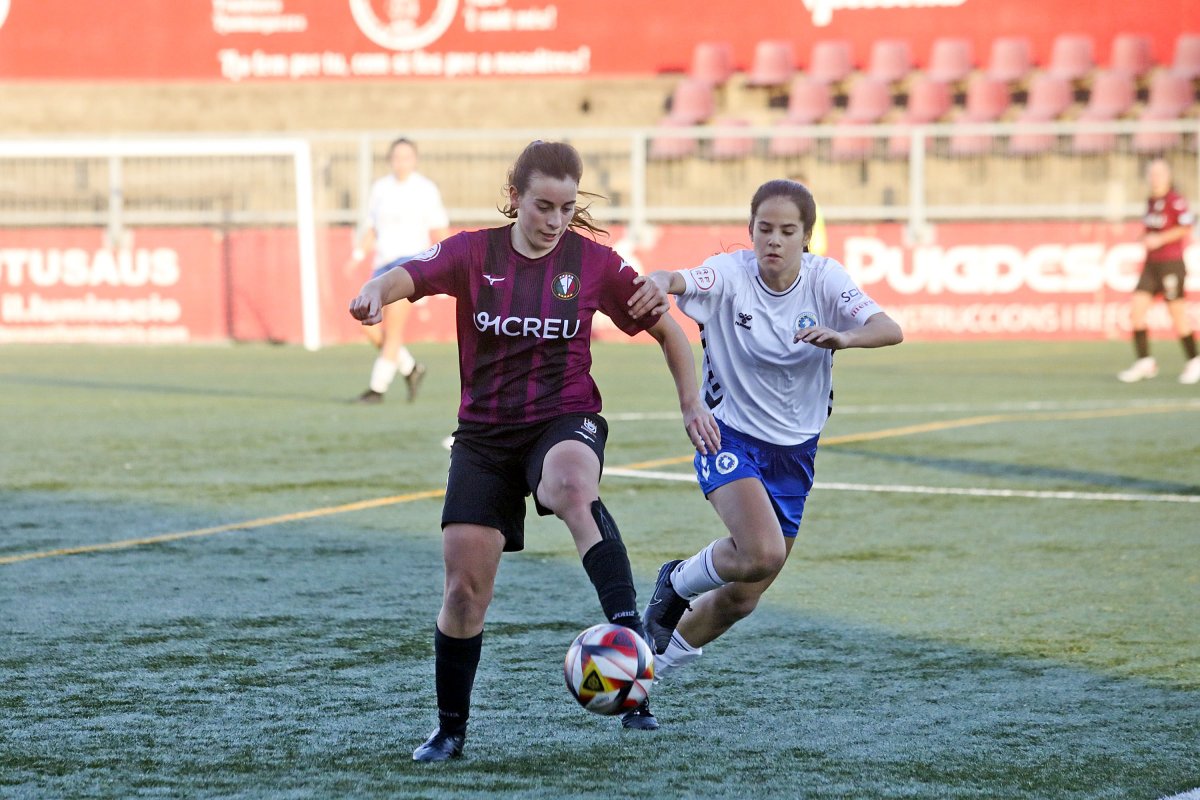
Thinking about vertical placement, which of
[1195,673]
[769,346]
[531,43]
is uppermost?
[531,43]

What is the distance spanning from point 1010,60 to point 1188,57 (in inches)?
97.6

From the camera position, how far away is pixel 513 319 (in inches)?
189

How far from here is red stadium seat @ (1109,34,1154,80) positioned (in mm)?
25328

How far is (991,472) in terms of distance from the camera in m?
10.6

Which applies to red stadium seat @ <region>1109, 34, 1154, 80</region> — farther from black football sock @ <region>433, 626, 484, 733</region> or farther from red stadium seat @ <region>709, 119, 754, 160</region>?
black football sock @ <region>433, 626, 484, 733</region>

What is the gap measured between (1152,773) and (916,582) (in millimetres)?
2913

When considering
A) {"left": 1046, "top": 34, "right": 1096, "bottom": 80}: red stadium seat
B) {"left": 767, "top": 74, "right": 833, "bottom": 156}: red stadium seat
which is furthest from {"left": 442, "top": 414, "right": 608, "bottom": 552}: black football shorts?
{"left": 1046, "top": 34, "right": 1096, "bottom": 80}: red stadium seat

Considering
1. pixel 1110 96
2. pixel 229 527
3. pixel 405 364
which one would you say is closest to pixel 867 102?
pixel 1110 96

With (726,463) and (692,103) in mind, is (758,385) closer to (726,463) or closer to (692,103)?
(726,463)

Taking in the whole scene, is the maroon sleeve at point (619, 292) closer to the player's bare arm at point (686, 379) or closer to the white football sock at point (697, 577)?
the player's bare arm at point (686, 379)

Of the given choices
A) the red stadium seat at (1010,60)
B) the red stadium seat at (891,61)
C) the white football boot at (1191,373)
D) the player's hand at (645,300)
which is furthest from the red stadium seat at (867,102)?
the player's hand at (645,300)

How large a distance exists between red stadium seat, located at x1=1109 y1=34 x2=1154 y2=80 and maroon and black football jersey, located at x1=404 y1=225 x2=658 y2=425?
22145 mm

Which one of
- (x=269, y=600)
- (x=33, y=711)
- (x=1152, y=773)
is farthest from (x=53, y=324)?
(x=1152, y=773)

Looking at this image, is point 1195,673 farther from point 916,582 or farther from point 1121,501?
point 1121,501
